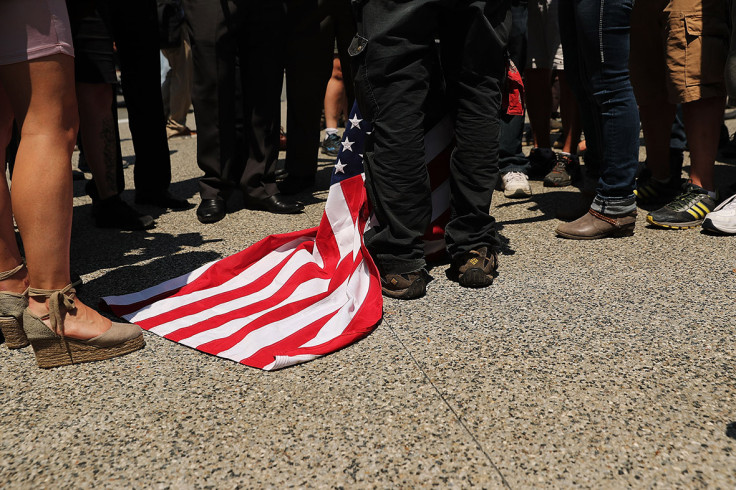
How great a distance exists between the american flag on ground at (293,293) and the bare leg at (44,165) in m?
0.45

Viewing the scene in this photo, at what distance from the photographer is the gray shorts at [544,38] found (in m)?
4.46

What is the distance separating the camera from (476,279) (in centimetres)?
240

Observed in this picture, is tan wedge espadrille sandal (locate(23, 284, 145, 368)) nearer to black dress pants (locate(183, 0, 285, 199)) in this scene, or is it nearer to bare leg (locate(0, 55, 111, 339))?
bare leg (locate(0, 55, 111, 339))

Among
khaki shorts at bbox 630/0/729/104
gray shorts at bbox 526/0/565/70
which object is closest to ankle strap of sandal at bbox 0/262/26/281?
khaki shorts at bbox 630/0/729/104

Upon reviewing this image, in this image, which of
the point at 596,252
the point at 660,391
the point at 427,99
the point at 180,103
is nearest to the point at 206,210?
the point at 427,99

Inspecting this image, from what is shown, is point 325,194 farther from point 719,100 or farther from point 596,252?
point 719,100

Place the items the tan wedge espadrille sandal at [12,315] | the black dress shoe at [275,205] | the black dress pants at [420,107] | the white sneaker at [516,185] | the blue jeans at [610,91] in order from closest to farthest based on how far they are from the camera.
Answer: the tan wedge espadrille sandal at [12,315]
the black dress pants at [420,107]
the blue jeans at [610,91]
the black dress shoe at [275,205]
the white sneaker at [516,185]

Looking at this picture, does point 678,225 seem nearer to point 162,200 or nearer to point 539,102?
point 539,102

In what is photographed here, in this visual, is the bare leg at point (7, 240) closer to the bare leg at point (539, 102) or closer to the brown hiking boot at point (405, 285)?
the brown hiking boot at point (405, 285)

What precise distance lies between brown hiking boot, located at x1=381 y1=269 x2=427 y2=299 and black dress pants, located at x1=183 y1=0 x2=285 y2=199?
1642 millimetres

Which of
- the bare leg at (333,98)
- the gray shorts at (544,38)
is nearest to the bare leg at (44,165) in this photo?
the gray shorts at (544,38)

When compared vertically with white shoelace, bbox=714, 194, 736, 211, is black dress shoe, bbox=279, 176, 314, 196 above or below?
below

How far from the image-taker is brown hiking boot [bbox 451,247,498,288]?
2408mm

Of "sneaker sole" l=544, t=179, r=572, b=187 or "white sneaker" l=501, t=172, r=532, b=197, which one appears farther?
"sneaker sole" l=544, t=179, r=572, b=187
